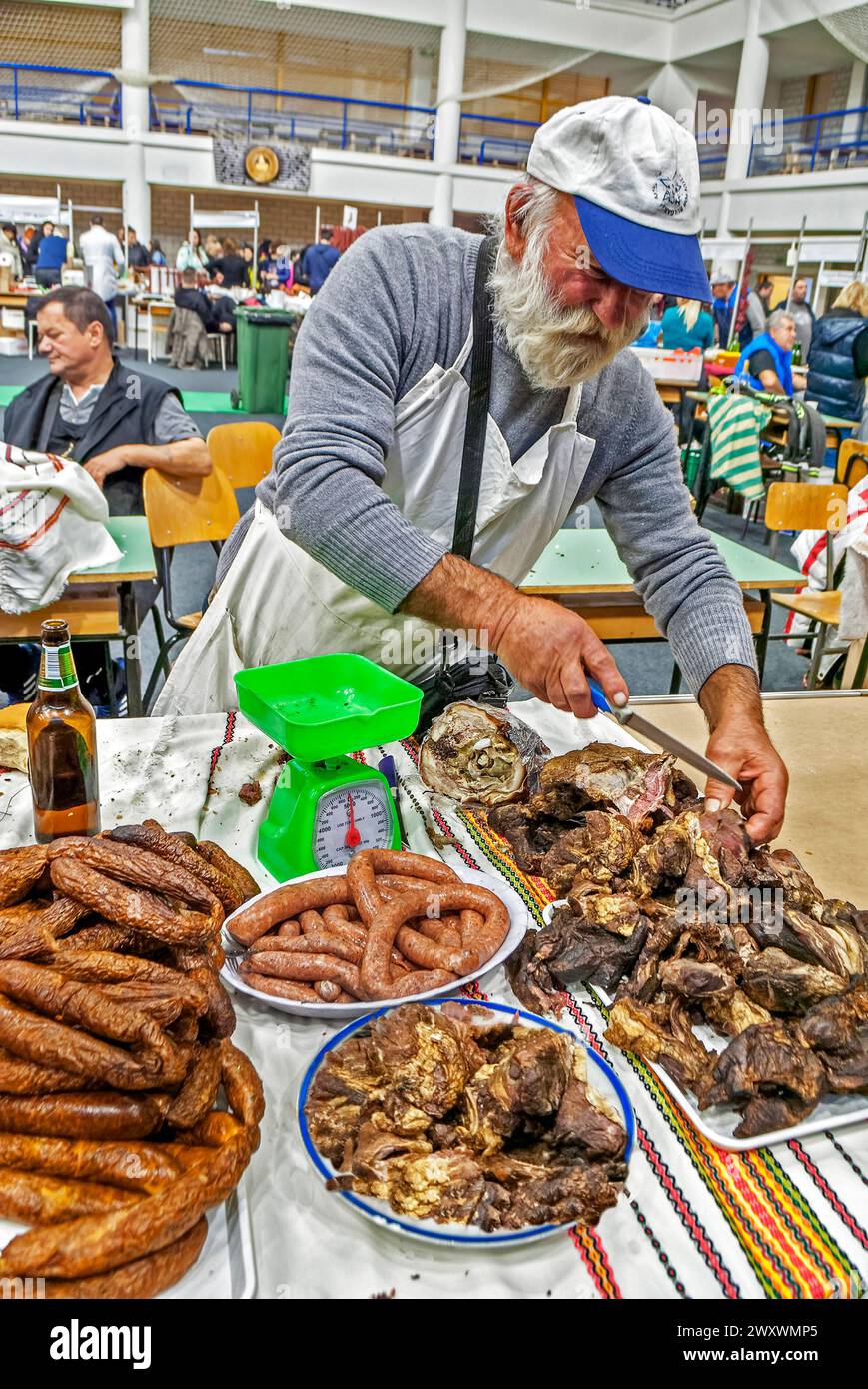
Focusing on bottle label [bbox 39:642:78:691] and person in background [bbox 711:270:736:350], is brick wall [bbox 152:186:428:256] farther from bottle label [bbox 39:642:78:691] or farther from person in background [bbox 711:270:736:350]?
bottle label [bbox 39:642:78:691]

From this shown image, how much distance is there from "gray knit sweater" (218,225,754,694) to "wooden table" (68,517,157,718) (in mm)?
1055

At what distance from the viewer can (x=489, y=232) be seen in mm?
2229

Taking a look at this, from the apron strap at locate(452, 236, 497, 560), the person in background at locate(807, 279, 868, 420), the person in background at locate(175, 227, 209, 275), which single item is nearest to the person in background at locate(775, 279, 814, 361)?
the person in background at locate(807, 279, 868, 420)

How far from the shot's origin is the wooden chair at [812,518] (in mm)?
4854

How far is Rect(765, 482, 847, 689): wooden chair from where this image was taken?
4.85 meters

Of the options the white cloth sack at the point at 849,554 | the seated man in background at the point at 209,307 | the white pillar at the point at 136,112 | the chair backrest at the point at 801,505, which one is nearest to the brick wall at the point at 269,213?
the white pillar at the point at 136,112

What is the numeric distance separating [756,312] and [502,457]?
39.6ft

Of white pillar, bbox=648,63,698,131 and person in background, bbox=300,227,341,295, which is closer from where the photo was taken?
person in background, bbox=300,227,341,295

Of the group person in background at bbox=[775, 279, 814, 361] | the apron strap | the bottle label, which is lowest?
the bottle label

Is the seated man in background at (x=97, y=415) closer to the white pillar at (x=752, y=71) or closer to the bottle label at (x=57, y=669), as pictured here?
the bottle label at (x=57, y=669)

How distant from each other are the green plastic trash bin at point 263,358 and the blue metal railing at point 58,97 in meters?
3.92

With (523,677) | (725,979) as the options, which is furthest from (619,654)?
(725,979)

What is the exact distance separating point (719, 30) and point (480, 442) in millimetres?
24836
